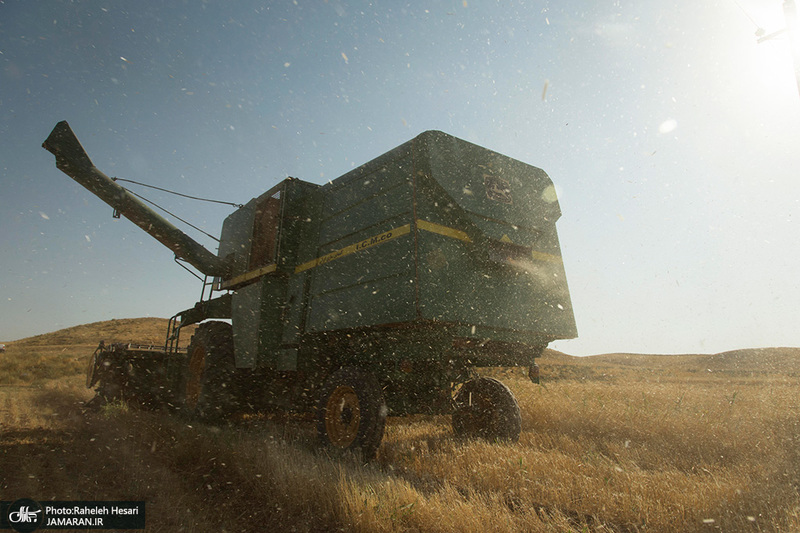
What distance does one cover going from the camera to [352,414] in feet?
15.0

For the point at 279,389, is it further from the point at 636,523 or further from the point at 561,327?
the point at 636,523

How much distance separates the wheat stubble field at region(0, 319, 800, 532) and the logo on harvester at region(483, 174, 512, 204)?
290cm

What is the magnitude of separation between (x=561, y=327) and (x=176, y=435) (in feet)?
18.5

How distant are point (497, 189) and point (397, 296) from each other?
1.89m

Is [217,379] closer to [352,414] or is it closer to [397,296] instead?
[352,414]

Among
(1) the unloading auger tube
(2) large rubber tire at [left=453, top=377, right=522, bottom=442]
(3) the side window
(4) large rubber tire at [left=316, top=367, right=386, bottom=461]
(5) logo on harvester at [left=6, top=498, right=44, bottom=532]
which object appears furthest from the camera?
(1) the unloading auger tube

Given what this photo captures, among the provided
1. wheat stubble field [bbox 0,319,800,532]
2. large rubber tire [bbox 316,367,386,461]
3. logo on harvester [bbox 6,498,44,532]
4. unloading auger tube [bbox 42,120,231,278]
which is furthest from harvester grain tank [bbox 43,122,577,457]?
A: logo on harvester [bbox 6,498,44,532]

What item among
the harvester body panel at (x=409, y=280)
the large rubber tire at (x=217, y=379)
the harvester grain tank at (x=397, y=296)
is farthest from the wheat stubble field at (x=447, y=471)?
the harvester body panel at (x=409, y=280)

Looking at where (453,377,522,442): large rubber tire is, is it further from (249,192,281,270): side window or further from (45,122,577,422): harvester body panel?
(249,192,281,270): side window

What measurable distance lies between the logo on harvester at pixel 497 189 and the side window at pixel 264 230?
3497 millimetres

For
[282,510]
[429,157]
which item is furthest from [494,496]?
[429,157]

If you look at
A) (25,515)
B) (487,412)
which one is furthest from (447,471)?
(25,515)

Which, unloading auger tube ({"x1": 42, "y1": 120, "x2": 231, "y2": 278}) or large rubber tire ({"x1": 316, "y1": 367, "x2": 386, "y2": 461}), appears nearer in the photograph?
large rubber tire ({"x1": 316, "y1": 367, "x2": 386, "y2": 461})

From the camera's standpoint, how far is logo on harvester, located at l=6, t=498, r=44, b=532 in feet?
9.75
